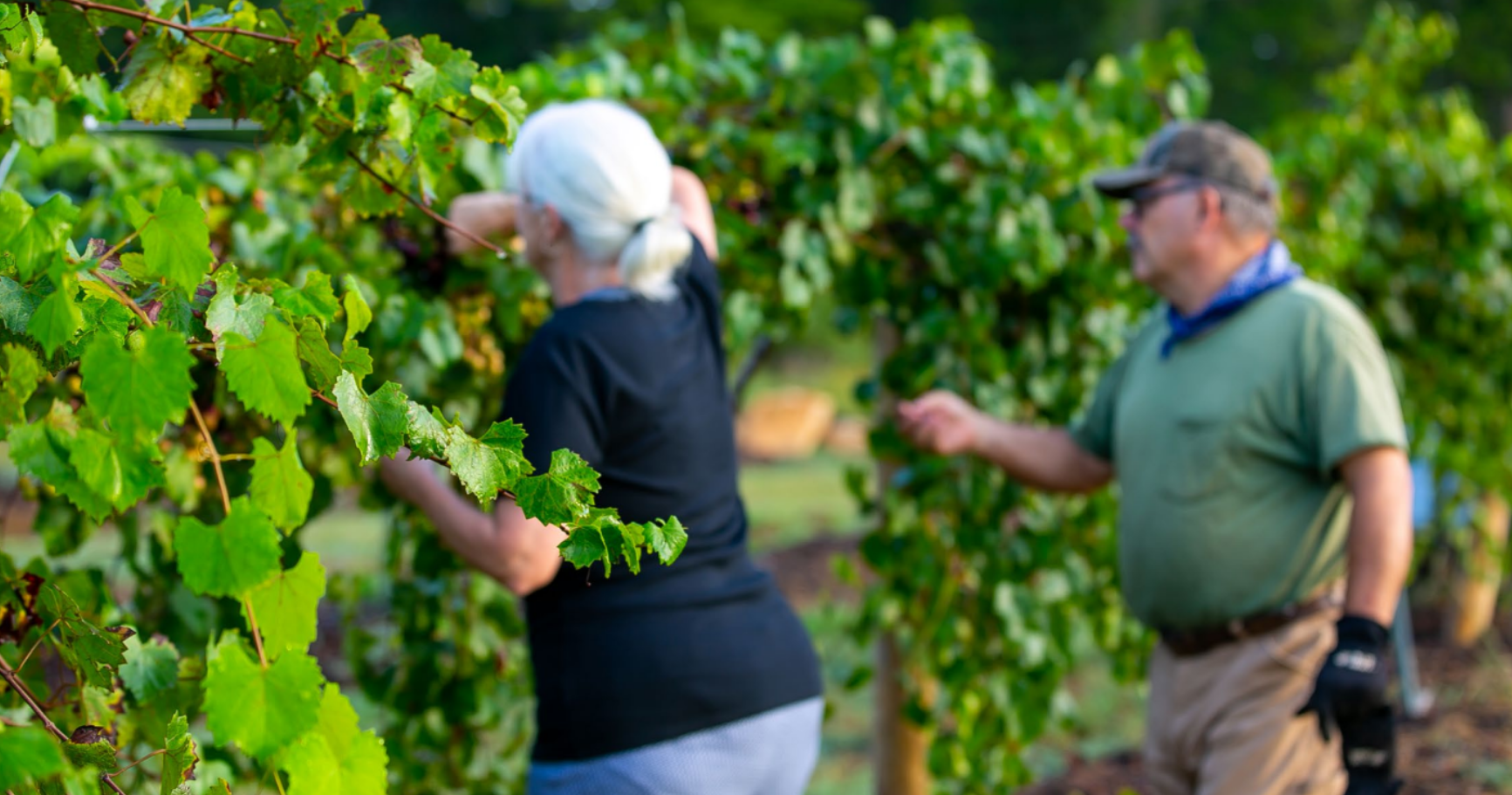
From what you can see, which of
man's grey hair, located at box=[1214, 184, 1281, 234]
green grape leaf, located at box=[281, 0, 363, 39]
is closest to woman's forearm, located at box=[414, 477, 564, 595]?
green grape leaf, located at box=[281, 0, 363, 39]

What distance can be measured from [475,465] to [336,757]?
7.6 inches

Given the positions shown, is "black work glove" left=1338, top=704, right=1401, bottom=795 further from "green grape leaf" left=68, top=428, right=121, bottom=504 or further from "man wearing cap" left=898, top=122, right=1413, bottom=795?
"green grape leaf" left=68, top=428, right=121, bottom=504

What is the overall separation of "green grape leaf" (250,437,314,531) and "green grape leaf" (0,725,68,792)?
20 cm

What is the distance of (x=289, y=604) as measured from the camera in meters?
0.78

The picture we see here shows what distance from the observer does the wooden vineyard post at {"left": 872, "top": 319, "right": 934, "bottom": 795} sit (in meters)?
2.99

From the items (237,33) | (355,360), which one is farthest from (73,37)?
(355,360)

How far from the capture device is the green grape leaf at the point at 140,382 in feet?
2.20

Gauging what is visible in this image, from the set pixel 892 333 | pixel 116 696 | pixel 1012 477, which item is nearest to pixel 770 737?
pixel 116 696

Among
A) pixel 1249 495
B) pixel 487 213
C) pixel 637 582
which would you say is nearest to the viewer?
pixel 637 582

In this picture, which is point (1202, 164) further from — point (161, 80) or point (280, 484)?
point (280, 484)

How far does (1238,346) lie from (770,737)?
1180mm

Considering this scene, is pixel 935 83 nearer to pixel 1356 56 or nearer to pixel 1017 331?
pixel 1017 331

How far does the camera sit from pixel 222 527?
70 centimetres

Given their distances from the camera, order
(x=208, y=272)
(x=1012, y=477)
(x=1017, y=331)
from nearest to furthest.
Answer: (x=208, y=272) → (x=1012, y=477) → (x=1017, y=331)
